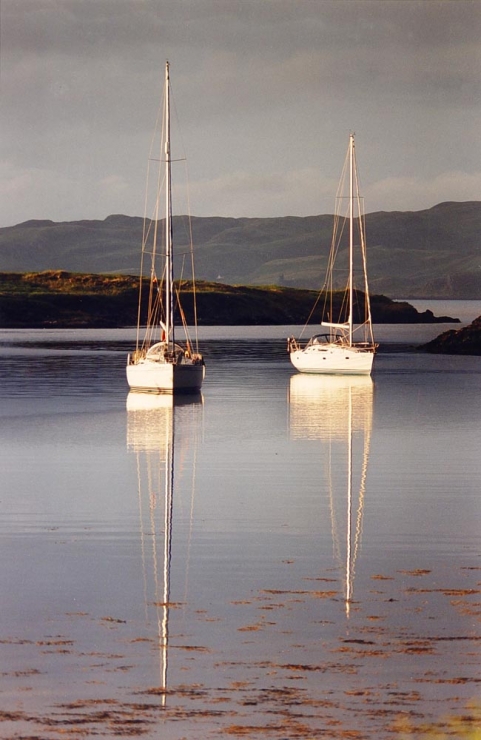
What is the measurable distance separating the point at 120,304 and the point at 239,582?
380 feet

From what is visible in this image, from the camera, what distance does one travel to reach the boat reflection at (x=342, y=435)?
12.3 metres

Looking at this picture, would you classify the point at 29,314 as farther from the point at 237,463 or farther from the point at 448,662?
the point at 448,662

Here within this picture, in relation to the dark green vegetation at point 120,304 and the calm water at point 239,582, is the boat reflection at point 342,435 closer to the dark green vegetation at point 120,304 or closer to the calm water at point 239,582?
the calm water at point 239,582

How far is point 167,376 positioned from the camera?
30500mm

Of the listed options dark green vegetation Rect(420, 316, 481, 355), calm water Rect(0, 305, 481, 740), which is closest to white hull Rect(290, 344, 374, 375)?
calm water Rect(0, 305, 481, 740)

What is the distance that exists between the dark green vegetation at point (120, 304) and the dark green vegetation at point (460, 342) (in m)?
55.3

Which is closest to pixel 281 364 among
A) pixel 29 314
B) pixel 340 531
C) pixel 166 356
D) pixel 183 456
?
pixel 166 356

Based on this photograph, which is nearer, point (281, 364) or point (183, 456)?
point (183, 456)

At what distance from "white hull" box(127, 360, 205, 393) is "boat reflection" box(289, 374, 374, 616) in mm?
2402

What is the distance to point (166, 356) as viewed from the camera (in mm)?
30391

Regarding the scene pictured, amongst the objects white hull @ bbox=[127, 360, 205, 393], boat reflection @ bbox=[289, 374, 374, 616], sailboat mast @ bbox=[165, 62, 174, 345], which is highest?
sailboat mast @ bbox=[165, 62, 174, 345]

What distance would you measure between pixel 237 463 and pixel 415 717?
39.1ft

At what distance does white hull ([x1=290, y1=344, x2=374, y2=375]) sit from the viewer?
131 ft

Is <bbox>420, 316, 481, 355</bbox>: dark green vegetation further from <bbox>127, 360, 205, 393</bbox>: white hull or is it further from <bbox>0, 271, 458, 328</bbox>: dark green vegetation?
<bbox>0, 271, 458, 328</bbox>: dark green vegetation
